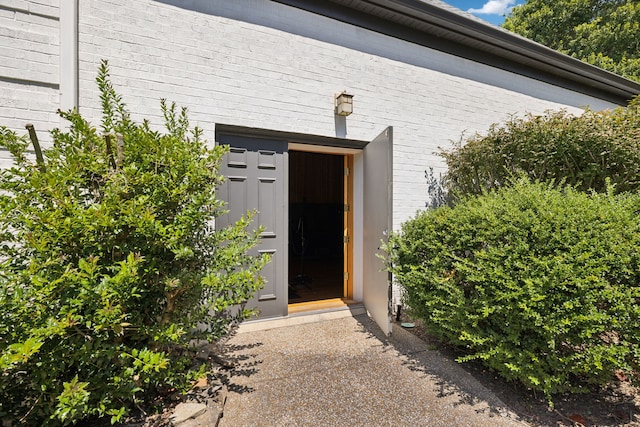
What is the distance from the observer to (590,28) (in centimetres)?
1164

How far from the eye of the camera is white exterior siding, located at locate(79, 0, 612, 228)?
305cm

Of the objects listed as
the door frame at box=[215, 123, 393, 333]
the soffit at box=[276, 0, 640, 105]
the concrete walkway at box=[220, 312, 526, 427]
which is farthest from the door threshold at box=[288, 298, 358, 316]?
the soffit at box=[276, 0, 640, 105]

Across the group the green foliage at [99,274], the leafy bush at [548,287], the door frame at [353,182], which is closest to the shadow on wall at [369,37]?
the door frame at [353,182]

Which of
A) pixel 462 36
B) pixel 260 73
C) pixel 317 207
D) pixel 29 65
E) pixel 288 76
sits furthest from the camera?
pixel 317 207

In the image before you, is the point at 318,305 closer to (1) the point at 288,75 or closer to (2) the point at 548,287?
(2) the point at 548,287

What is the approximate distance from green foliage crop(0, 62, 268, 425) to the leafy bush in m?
1.99

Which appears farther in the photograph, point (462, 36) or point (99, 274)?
point (462, 36)

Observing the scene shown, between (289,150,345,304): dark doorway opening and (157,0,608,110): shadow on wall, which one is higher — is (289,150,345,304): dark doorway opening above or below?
below

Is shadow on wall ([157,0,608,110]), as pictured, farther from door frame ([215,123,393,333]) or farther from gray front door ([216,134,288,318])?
gray front door ([216,134,288,318])

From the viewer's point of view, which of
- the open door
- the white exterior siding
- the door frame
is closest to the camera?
the white exterior siding

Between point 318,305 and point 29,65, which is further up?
point 29,65

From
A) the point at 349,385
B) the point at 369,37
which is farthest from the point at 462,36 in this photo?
the point at 349,385

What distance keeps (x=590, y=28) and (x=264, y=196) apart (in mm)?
15888

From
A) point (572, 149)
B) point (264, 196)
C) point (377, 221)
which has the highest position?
point (572, 149)
